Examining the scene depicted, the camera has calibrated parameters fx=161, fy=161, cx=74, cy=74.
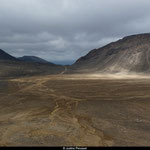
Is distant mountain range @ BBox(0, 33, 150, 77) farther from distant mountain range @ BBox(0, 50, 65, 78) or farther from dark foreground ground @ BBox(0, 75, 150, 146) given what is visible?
dark foreground ground @ BBox(0, 75, 150, 146)

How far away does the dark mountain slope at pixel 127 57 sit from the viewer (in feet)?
177

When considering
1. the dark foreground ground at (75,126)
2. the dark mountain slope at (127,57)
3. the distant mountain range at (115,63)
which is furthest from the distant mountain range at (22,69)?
the dark foreground ground at (75,126)

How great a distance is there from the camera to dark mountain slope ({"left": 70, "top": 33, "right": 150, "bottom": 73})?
Answer: 5394 centimetres

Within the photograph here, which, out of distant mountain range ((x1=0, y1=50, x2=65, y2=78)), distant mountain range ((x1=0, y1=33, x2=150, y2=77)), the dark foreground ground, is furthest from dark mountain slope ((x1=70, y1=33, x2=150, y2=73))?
the dark foreground ground

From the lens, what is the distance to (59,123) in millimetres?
8461

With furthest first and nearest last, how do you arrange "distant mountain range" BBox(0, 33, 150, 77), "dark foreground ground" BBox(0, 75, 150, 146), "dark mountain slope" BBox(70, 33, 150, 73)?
"dark mountain slope" BBox(70, 33, 150, 73)
"distant mountain range" BBox(0, 33, 150, 77)
"dark foreground ground" BBox(0, 75, 150, 146)

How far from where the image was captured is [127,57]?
200 ft

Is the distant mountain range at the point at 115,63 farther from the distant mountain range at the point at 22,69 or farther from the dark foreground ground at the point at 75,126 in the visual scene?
the dark foreground ground at the point at 75,126

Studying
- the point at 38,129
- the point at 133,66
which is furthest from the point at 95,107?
the point at 133,66

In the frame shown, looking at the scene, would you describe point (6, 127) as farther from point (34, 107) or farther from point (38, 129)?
point (34, 107)

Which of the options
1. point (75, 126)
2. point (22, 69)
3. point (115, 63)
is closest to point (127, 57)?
point (115, 63)

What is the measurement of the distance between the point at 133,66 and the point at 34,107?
47794mm

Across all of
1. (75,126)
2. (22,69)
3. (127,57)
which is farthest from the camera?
(127,57)

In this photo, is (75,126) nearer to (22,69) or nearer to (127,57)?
Result: (22,69)
